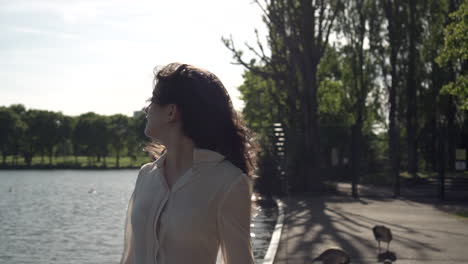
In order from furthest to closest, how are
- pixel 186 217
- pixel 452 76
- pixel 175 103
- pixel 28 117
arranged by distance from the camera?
pixel 28 117 → pixel 452 76 → pixel 175 103 → pixel 186 217

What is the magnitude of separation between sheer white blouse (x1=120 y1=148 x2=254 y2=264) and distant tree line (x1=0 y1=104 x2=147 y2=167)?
116 m

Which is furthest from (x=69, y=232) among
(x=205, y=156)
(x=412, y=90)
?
(x=412, y=90)

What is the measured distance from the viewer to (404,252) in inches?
496

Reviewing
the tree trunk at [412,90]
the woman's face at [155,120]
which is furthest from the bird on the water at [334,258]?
the tree trunk at [412,90]

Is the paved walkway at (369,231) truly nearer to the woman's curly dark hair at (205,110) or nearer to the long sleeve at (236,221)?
the woman's curly dark hair at (205,110)

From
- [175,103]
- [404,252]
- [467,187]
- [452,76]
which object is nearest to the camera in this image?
[175,103]

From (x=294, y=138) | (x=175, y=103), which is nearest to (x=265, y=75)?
(x=294, y=138)

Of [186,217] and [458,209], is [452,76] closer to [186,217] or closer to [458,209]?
[458,209]

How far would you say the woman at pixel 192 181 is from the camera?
251 cm

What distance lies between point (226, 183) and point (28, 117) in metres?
127

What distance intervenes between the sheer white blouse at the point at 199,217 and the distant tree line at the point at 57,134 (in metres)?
116

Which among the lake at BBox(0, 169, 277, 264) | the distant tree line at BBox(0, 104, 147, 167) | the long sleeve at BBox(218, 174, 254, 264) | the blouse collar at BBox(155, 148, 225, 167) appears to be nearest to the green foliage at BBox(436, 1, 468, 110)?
the lake at BBox(0, 169, 277, 264)

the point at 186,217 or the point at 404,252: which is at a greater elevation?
the point at 186,217

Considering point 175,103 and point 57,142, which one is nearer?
point 175,103
